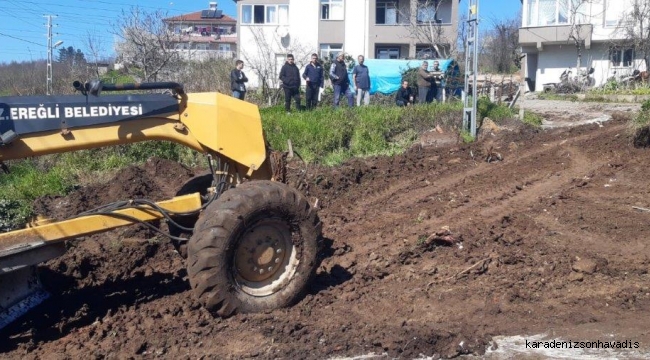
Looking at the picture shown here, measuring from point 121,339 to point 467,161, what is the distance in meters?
9.71

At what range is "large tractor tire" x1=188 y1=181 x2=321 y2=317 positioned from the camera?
5.87 meters

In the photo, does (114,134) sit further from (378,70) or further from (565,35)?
(565,35)

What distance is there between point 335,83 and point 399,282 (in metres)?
15.5

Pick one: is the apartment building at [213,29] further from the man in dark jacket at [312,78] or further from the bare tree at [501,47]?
the man in dark jacket at [312,78]

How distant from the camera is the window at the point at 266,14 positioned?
162 ft

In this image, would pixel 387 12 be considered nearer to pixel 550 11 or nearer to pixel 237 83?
pixel 550 11

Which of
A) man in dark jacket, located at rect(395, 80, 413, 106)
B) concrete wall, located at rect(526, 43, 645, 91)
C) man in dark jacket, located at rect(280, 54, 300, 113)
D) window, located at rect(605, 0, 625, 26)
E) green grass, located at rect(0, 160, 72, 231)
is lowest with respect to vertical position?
green grass, located at rect(0, 160, 72, 231)

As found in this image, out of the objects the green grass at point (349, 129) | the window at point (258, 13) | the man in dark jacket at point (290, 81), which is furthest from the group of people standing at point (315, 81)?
the window at point (258, 13)

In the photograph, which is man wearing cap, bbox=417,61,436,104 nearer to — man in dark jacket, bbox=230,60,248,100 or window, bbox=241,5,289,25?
man in dark jacket, bbox=230,60,248,100

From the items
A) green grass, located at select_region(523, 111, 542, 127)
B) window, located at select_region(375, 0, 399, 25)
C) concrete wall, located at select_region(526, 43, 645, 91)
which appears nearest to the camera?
green grass, located at select_region(523, 111, 542, 127)

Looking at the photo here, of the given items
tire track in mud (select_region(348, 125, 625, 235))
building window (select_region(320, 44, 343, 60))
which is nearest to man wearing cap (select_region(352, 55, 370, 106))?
tire track in mud (select_region(348, 125, 625, 235))

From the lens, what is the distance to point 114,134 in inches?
234

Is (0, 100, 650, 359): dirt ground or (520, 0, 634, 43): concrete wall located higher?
(520, 0, 634, 43): concrete wall

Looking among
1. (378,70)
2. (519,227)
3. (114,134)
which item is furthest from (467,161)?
(378,70)
